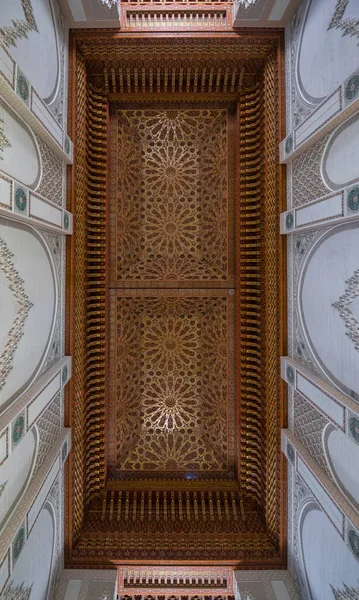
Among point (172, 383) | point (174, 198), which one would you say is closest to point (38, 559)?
point (172, 383)

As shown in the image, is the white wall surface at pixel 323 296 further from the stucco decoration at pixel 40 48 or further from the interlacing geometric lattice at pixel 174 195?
the stucco decoration at pixel 40 48

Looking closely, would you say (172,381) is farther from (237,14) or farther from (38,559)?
(237,14)

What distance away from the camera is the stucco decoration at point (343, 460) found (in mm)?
2209

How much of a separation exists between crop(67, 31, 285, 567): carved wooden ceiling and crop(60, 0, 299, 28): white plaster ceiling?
0.11m

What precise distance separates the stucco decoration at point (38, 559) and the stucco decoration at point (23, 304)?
1064mm

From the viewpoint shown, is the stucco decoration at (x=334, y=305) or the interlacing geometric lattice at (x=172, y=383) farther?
the interlacing geometric lattice at (x=172, y=383)

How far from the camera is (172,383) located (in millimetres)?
3719

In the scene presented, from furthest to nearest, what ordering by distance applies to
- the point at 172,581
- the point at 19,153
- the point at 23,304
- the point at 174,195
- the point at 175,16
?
1. the point at 174,195
2. the point at 175,16
3. the point at 172,581
4. the point at 23,304
5. the point at 19,153

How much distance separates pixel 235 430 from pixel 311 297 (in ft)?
5.15

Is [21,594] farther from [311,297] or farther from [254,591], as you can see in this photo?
[311,297]

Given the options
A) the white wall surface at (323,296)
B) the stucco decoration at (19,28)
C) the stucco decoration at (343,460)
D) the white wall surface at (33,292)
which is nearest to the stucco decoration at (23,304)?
the white wall surface at (33,292)

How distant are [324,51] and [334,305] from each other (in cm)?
176

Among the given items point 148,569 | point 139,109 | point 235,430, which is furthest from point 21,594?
point 139,109

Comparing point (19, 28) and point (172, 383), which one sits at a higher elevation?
point (19, 28)
